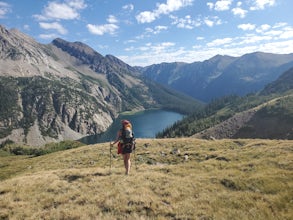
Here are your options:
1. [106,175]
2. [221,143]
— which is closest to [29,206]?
[106,175]

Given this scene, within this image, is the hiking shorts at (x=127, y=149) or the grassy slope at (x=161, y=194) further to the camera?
the hiking shorts at (x=127, y=149)

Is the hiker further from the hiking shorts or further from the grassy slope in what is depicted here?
the grassy slope

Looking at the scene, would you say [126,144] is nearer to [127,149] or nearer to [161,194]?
[127,149]

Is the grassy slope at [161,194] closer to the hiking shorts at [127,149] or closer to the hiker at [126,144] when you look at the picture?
the hiker at [126,144]

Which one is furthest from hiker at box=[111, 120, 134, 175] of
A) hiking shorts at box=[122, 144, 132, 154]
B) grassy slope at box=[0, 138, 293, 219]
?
grassy slope at box=[0, 138, 293, 219]

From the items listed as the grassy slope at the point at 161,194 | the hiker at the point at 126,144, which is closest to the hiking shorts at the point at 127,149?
the hiker at the point at 126,144

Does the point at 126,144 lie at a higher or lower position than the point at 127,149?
higher

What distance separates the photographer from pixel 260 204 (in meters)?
11.1

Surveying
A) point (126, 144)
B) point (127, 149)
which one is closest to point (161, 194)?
point (127, 149)

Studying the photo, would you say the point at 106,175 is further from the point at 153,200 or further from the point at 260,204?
the point at 260,204

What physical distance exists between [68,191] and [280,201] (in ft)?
36.8

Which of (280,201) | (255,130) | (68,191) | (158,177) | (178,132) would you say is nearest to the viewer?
(280,201)

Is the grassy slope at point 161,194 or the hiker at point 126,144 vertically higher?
the hiker at point 126,144

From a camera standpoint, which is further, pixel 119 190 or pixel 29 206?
pixel 119 190
